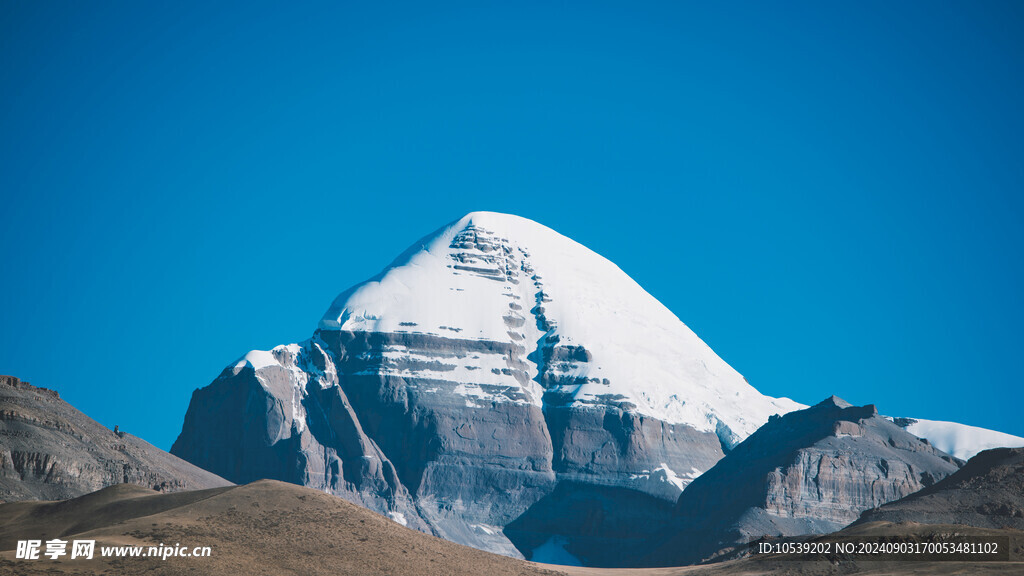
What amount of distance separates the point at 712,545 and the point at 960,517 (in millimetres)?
49426

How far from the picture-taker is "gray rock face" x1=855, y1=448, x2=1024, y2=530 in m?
150

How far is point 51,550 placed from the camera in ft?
273

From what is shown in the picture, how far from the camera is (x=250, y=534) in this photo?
91500 mm

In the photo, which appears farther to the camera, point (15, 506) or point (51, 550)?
point (15, 506)

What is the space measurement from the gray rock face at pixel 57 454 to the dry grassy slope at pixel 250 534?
34050 millimetres

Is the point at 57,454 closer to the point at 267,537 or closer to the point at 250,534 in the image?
the point at 250,534

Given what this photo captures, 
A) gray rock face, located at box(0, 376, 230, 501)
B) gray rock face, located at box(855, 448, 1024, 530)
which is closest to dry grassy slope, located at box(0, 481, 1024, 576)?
gray rock face, located at box(0, 376, 230, 501)

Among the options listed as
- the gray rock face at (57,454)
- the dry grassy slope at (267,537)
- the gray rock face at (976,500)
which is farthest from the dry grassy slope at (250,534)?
the gray rock face at (976,500)

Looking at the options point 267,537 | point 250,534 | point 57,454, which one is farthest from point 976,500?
point 57,454

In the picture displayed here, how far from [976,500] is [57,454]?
105 m

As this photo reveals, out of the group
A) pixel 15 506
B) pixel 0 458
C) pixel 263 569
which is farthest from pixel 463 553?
pixel 0 458

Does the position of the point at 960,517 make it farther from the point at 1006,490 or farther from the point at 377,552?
the point at 377,552

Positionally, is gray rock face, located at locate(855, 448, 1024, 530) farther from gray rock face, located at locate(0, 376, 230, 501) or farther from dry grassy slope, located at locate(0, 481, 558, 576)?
gray rock face, located at locate(0, 376, 230, 501)

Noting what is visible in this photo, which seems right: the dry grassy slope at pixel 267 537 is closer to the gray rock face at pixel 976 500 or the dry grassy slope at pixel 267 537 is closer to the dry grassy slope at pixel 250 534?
the dry grassy slope at pixel 250 534
